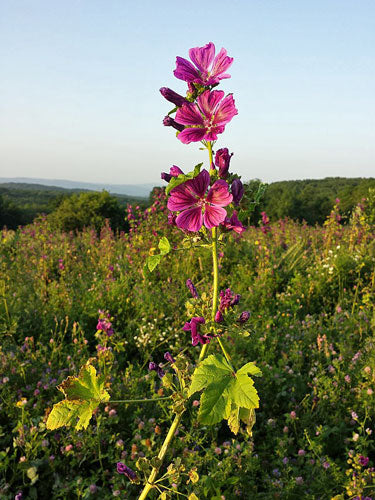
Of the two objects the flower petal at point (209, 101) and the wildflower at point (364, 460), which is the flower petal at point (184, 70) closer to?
the flower petal at point (209, 101)

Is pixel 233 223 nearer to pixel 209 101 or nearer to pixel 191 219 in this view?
pixel 191 219

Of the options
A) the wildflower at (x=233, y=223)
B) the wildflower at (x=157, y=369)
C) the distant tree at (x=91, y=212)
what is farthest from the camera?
the distant tree at (x=91, y=212)

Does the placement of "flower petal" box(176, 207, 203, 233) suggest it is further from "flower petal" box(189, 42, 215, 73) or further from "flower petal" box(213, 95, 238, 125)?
"flower petal" box(189, 42, 215, 73)

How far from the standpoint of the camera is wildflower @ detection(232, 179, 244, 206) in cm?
109

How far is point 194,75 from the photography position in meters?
1.14

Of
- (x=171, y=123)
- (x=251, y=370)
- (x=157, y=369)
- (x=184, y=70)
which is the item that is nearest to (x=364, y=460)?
(x=157, y=369)

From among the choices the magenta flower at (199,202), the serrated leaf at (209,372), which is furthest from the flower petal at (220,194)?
the serrated leaf at (209,372)

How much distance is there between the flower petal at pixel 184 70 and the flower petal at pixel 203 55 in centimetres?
3

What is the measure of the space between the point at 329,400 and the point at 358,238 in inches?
165

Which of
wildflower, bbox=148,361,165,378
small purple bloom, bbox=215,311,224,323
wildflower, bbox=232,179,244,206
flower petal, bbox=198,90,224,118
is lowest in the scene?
wildflower, bbox=148,361,165,378

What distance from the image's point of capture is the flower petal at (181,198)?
3.56ft

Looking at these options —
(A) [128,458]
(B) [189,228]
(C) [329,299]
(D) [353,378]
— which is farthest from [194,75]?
(C) [329,299]

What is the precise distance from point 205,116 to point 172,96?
0.14m

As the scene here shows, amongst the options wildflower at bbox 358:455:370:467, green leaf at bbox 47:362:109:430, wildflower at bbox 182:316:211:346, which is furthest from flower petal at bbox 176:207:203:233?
wildflower at bbox 358:455:370:467
